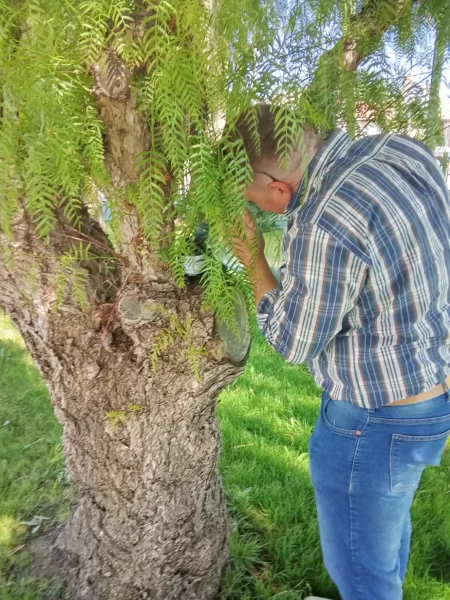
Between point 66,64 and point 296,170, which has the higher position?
point 66,64

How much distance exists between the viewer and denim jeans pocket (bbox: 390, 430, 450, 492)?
1.42 metres

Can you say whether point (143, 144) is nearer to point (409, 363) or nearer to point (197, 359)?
point (197, 359)

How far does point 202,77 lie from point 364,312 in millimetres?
670

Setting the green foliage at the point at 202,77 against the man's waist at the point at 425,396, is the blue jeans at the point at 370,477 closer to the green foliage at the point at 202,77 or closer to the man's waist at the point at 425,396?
the man's waist at the point at 425,396

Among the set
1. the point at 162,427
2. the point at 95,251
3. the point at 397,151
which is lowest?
the point at 162,427

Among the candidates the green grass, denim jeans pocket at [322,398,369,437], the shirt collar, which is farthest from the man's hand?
the green grass

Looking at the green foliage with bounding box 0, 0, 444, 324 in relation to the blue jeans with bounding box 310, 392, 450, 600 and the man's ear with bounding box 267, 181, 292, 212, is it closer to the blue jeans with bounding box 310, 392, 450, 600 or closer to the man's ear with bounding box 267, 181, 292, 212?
the man's ear with bounding box 267, 181, 292, 212

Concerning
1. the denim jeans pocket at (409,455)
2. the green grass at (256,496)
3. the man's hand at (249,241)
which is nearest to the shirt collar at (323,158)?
the man's hand at (249,241)

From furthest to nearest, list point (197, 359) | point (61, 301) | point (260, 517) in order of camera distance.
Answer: point (260, 517), point (197, 359), point (61, 301)

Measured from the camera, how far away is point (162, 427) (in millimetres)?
1805

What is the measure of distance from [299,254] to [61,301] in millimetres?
698

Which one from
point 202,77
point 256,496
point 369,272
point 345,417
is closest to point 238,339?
point 345,417

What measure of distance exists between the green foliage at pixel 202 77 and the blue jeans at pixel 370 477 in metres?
0.66

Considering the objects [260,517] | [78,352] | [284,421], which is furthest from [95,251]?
[284,421]
